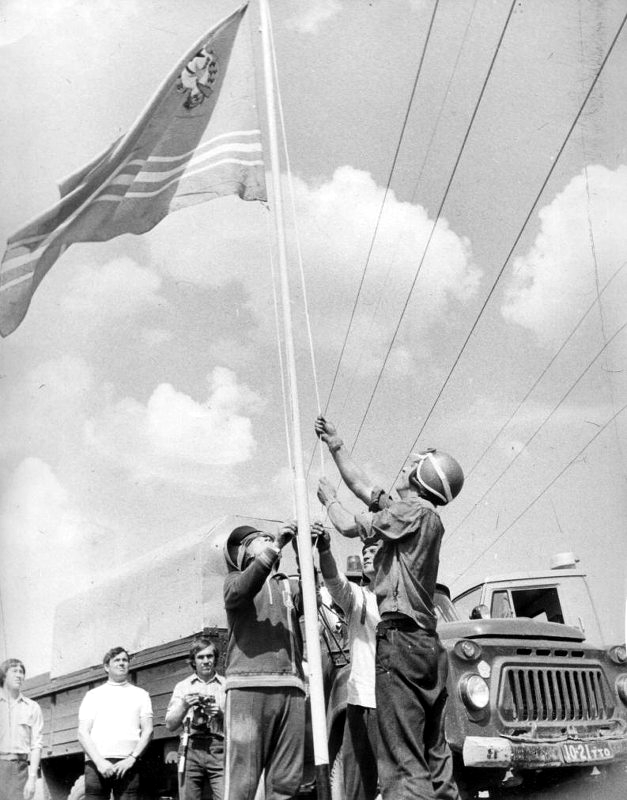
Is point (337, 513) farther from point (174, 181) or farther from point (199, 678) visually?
point (174, 181)

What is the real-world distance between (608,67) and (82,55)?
4336 millimetres

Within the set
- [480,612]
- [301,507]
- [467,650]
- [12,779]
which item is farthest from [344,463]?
[12,779]

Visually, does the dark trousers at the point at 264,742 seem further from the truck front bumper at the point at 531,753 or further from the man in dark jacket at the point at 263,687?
the truck front bumper at the point at 531,753

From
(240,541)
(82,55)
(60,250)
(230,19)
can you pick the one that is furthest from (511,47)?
(240,541)

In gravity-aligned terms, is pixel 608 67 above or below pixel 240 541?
above

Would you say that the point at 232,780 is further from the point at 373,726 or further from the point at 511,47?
the point at 511,47

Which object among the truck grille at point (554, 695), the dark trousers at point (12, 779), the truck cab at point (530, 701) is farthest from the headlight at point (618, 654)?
the dark trousers at point (12, 779)

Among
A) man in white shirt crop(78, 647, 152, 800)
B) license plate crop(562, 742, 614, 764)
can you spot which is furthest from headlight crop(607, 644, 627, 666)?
man in white shirt crop(78, 647, 152, 800)

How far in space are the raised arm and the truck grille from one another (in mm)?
2115

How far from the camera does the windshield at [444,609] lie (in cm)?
662

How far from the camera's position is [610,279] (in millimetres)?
7074

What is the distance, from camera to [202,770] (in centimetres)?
540

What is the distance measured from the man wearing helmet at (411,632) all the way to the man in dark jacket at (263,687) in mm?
577

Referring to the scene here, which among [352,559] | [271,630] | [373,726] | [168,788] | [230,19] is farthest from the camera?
[168,788]
